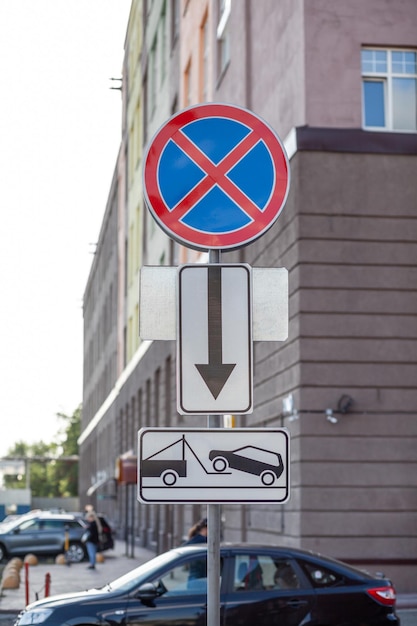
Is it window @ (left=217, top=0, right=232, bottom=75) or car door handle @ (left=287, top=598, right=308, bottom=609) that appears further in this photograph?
window @ (left=217, top=0, right=232, bottom=75)

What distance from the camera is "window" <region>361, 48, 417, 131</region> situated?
73.4 ft

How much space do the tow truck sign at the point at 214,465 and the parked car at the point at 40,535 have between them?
3568 cm

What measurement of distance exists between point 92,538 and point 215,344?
3067 centimetres

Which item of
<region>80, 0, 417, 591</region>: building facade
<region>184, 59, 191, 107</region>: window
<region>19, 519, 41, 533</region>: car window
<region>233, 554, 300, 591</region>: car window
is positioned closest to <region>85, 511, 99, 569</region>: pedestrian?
<region>19, 519, 41, 533</region>: car window

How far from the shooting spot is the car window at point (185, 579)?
35.9 feet

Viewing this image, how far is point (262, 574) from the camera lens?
431 inches

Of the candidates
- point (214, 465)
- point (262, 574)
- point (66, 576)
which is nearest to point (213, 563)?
point (214, 465)

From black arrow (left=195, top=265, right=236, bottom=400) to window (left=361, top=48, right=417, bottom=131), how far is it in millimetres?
18531

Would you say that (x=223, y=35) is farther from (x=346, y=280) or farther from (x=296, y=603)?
(x=296, y=603)

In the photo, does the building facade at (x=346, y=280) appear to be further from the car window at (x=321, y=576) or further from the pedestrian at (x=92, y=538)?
the pedestrian at (x=92, y=538)

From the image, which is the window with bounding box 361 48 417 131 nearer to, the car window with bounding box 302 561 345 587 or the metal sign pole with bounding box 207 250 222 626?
the car window with bounding box 302 561 345 587

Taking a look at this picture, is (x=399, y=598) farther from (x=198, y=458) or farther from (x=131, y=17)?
(x=131, y=17)

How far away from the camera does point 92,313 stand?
8756 centimetres

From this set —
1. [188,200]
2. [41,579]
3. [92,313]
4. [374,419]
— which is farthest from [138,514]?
[188,200]
